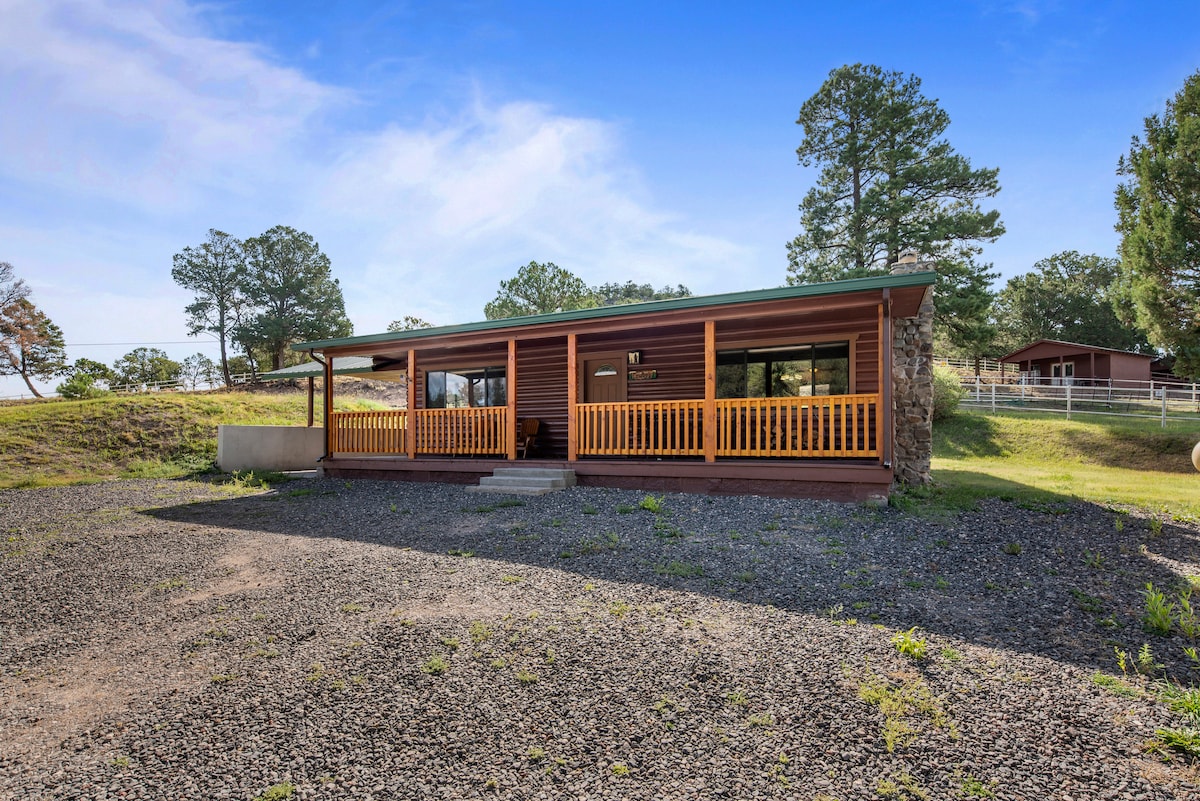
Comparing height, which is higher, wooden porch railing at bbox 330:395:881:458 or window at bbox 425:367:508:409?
→ window at bbox 425:367:508:409

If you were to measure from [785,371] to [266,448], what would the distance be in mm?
12076

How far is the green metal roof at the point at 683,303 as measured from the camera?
699 cm

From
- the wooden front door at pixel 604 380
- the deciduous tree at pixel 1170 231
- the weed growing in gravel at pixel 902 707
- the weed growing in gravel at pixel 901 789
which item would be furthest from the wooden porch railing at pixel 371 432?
the deciduous tree at pixel 1170 231

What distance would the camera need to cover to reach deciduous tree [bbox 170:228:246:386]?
3562cm

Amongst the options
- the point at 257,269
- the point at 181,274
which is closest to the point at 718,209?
the point at 257,269

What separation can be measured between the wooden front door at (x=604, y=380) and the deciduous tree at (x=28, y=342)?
29.4 metres

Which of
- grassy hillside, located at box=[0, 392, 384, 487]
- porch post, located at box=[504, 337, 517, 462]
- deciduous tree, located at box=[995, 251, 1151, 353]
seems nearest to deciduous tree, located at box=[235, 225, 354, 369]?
grassy hillside, located at box=[0, 392, 384, 487]

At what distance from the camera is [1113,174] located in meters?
17.9

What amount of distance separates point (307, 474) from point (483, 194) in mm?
7403

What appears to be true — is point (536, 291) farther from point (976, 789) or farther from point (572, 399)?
point (976, 789)

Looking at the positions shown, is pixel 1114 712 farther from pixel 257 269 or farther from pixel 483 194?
pixel 257 269

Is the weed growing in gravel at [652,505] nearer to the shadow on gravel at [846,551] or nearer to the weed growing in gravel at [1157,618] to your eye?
the shadow on gravel at [846,551]

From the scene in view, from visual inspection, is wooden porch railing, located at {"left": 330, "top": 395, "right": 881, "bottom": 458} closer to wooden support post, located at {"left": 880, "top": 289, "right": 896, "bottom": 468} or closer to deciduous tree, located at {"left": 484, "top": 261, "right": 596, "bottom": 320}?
wooden support post, located at {"left": 880, "top": 289, "right": 896, "bottom": 468}

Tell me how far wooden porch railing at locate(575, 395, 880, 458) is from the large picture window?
60cm
